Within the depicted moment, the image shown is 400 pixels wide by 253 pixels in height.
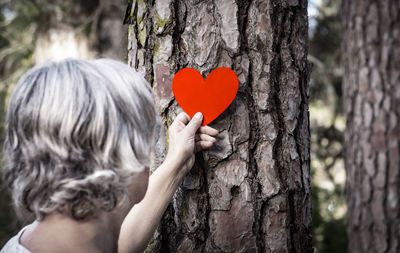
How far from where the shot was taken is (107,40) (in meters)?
5.15

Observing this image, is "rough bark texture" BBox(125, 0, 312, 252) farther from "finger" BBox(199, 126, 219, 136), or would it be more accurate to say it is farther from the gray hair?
the gray hair

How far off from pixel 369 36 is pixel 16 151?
2981 millimetres

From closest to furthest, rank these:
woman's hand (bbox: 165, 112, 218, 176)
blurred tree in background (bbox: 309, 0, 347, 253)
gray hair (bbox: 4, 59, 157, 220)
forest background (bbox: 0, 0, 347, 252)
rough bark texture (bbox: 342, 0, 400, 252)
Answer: gray hair (bbox: 4, 59, 157, 220) → woman's hand (bbox: 165, 112, 218, 176) → rough bark texture (bbox: 342, 0, 400, 252) → forest background (bbox: 0, 0, 347, 252) → blurred tree in background (bbox: 309, 0, 347, 253)

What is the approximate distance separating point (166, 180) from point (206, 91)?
350 mm

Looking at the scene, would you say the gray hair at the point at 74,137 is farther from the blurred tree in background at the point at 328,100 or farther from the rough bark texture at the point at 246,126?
the blurred tree in background at the point at 328,100

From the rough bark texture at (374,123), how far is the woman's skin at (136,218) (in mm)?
2295

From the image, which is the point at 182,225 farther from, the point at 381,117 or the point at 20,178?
the point at 381,117

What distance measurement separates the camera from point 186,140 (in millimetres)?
1283

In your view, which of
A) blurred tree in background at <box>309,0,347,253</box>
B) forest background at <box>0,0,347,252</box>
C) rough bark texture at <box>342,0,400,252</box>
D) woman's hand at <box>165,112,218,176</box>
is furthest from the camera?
blurred tree in background at <box>309,0,347,253</box>

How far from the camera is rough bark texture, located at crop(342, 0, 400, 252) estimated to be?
3.04 meters

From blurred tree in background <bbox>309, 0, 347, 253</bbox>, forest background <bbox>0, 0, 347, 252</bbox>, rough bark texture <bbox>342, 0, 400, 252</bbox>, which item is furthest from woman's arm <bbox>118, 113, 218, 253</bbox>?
blurred tree in background <bbox>309, 0, 347, 253</bbox>

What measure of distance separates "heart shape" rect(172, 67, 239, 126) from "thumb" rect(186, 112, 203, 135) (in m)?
0.03

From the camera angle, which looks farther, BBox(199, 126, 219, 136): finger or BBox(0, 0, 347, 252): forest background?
BBox(0, 0, 347, 252): forest background

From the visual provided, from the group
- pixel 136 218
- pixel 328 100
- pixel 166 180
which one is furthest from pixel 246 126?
pixel 328 100
